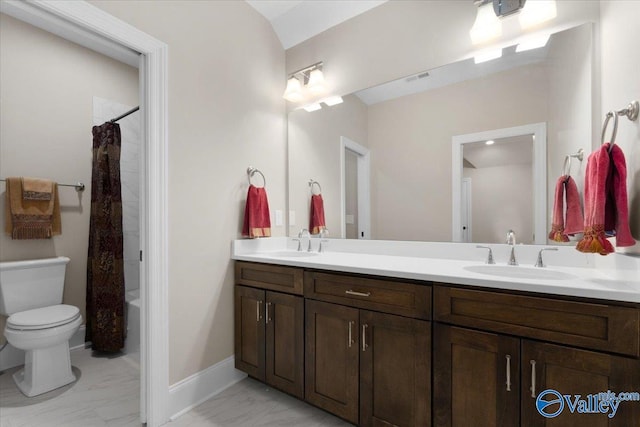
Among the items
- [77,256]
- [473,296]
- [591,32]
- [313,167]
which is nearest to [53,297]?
[77,256]

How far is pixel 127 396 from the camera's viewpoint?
178 cm

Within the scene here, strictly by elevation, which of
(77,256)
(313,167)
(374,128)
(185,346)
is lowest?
(185,346)

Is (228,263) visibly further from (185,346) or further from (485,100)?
(485,100)

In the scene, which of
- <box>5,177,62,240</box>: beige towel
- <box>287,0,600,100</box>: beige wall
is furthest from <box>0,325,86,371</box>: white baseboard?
<box>287,0,600,100</box>: beige wall

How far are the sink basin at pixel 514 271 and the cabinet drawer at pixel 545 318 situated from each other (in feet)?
1.01

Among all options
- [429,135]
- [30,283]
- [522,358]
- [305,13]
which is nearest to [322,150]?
[429,135]

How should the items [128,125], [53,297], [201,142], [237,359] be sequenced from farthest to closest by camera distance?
[128,125] → [53,297] → [237,359] → [201,142]

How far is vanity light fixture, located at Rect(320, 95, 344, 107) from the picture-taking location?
2.17 m

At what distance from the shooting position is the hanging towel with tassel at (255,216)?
1990 millimetres

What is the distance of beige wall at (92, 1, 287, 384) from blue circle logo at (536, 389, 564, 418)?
5.51 feet

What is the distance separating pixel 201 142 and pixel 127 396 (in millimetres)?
1665

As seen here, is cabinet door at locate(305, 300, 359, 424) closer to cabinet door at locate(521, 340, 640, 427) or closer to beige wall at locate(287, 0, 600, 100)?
cabinet door at locate(521, 340, 640, 427)

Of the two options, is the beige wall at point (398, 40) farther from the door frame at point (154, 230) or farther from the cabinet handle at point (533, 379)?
the cabinet handle at point (533, 379)

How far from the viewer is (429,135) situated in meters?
1.79
